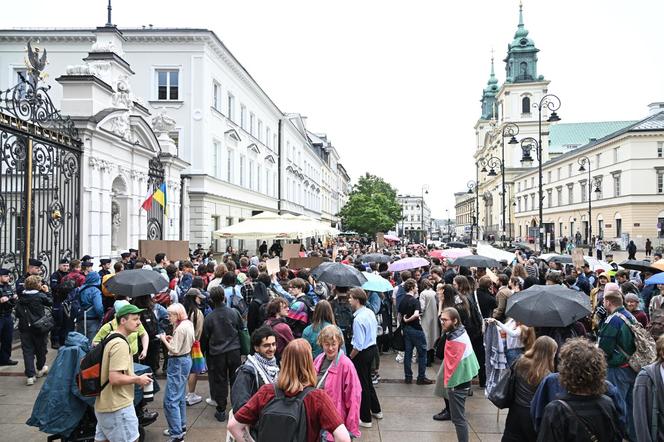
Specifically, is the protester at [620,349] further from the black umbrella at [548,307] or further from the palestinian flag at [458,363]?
the palestinian flag at [458,363]

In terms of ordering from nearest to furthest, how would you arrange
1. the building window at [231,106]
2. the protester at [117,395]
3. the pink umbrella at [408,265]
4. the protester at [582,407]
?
the protester at [582,407] < the protester at [117,395] < the pink umbrella at [408,265] < the building window at [231,106]

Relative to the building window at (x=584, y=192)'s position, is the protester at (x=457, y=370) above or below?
below

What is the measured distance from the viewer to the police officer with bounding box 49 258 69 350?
908 cm

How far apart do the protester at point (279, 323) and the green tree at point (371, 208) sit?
170ft

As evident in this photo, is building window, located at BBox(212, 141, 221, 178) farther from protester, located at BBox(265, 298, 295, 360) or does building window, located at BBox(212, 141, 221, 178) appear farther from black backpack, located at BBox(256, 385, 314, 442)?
black backpack, located at BBox(256, 385, 314, 442)

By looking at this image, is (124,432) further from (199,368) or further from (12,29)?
(12,29)

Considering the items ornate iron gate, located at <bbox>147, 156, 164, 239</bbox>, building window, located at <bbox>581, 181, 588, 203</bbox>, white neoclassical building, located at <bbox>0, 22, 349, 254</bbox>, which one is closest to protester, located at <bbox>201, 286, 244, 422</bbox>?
ornate iron gate, located at <bbox>147, 156, 164, 239</bbox>

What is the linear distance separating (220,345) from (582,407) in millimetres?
4367

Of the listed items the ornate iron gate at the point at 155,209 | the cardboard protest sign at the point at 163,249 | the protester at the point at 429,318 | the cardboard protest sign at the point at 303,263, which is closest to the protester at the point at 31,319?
the cardboard protest sign at the point at 163,249

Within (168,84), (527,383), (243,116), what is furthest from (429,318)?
(243,116)

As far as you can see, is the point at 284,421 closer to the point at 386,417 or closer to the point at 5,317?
the point at 386,417

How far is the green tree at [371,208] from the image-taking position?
2272 inches

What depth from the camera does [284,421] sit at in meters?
3.03

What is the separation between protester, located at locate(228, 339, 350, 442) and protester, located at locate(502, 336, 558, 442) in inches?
70.2
